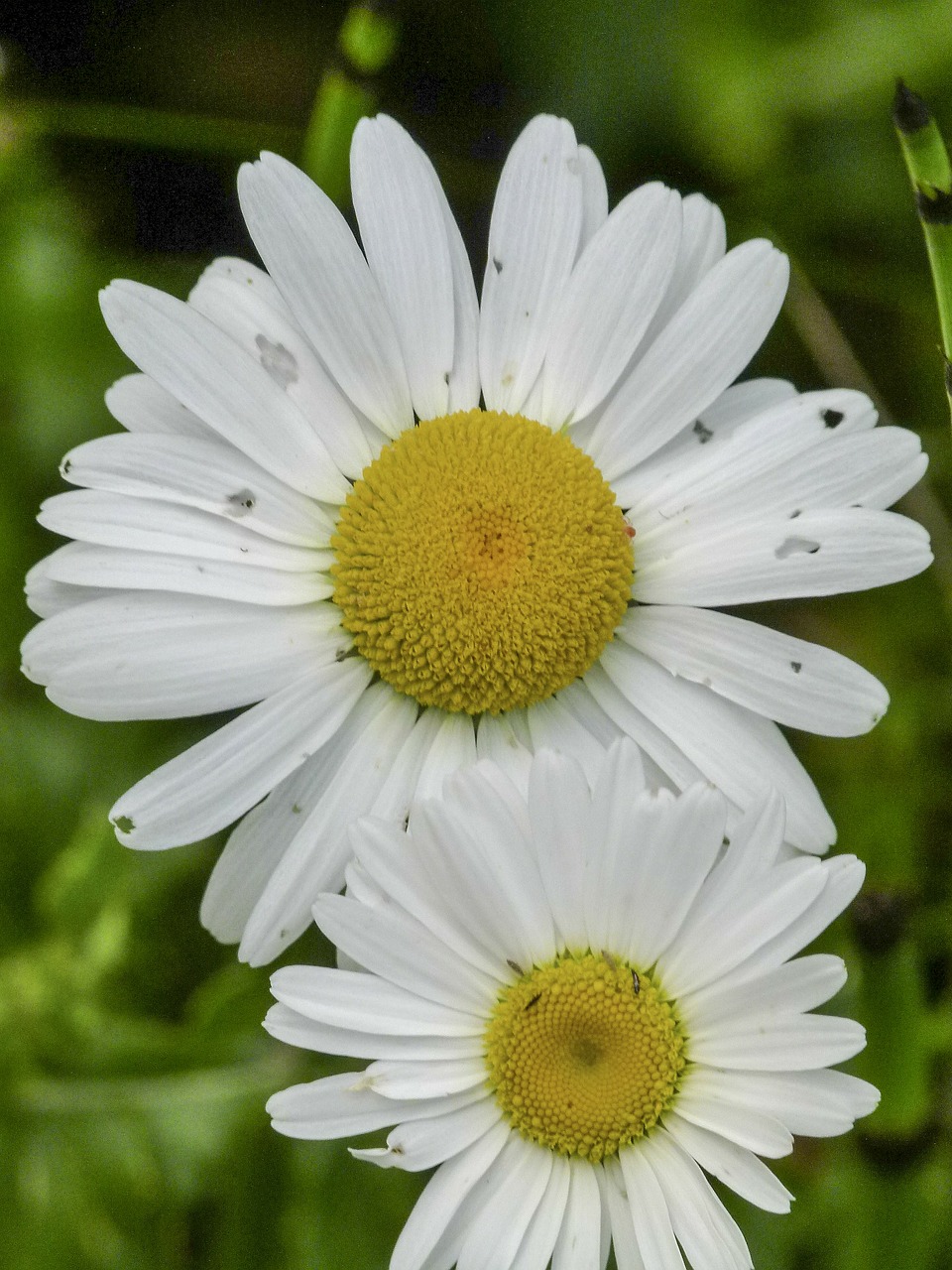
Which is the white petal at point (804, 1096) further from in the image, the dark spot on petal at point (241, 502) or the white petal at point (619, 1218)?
the dark spot on petal at point (241, 502)

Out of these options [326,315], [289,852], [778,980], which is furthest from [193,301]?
[778,980]

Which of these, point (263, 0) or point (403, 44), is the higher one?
point (263, 0)

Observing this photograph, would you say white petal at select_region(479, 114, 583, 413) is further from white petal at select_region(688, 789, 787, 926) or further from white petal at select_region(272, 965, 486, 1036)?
white petal at select_region(272, 965, 486, 1036)

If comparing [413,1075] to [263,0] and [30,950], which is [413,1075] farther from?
[263,0]

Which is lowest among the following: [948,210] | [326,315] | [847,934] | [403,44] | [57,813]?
[847,934]

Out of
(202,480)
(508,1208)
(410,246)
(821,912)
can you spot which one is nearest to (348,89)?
(410,246)

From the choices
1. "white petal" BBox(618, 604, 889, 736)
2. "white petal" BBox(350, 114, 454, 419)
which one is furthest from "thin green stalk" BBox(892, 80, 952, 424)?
"white petal" BBox(350, 114, 454, 419)
